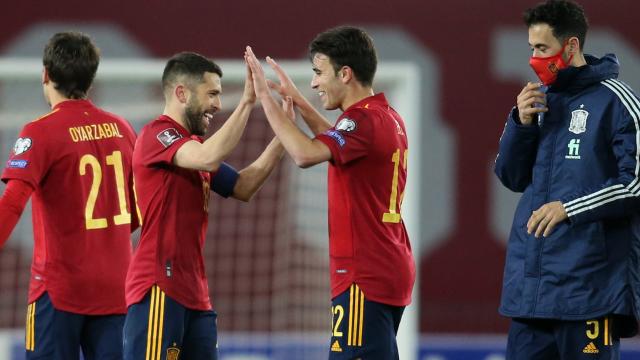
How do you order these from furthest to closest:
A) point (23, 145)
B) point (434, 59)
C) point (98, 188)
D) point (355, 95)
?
point (434, 59)
point (98, 188)
point (23, 145)
point (355, 95)

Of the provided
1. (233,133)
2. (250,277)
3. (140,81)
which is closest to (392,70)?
(140,81)

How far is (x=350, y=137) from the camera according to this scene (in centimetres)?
413

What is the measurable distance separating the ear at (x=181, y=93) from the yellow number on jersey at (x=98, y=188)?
0.40 metres

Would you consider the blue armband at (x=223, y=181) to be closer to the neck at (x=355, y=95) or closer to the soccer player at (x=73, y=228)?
the soccer player at (x=73, y=228)

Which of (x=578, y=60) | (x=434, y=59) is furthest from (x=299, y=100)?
(x=434, y=59)

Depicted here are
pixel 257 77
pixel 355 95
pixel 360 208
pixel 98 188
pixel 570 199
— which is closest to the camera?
pixel 570 199

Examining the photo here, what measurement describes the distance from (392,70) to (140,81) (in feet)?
4.51

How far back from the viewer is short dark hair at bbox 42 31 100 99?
4625 mm

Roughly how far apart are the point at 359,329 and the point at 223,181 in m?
0.88

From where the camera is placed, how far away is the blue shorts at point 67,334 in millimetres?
4484

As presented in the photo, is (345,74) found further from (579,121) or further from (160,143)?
(579,121)

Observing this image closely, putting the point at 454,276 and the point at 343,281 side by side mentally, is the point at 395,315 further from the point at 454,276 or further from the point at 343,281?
the point at 454,276

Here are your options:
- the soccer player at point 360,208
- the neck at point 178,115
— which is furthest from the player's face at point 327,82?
the neck at point 178,115

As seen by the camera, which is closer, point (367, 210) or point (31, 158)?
point (367, 210)
